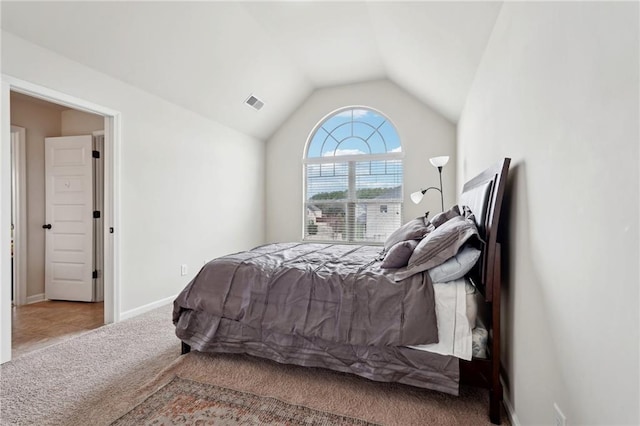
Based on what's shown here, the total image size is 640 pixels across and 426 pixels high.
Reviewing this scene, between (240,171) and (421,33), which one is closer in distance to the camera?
(421,33)

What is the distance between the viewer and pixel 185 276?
3.90 meters

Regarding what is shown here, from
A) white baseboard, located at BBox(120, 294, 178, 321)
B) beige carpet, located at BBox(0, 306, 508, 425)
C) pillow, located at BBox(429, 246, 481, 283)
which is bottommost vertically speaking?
beige carpet, located at BBox(0, 306, 508, 425)

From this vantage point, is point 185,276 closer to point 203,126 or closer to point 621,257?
point 203,126

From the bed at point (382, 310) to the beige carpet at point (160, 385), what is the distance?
0.12 meters

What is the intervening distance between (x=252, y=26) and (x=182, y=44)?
771mm

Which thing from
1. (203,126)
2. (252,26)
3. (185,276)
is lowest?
(185,276)

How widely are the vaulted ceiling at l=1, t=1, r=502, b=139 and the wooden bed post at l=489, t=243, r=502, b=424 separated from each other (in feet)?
5.28

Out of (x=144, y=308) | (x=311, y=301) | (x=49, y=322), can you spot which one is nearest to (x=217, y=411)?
(x=311, y=301)

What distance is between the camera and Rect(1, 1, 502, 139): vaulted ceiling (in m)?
2.32

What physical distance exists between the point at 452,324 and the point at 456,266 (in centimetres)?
32

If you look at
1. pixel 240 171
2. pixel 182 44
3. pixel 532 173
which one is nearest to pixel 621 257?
pixel 532 173

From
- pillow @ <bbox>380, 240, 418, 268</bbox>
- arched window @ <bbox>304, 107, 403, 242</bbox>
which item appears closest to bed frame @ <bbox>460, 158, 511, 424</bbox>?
pillow @ <bbox>380, 240, 418, 268</bbox>

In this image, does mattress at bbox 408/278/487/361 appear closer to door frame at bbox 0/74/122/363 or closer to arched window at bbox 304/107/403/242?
door frame at bbox 0/74/122/363

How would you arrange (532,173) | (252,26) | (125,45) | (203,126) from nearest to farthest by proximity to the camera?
1. (532,173)
2. (125,45)
3. (252,26)
4. (203,126)
